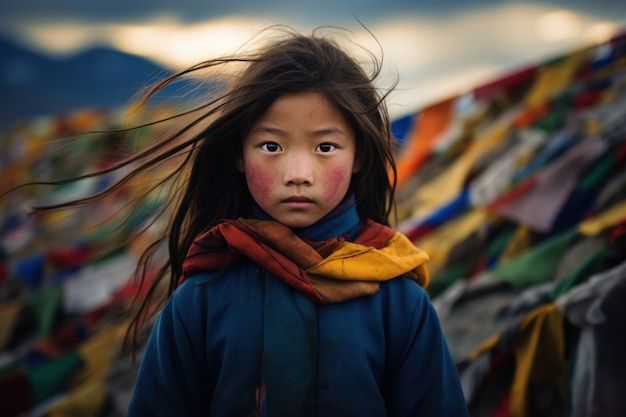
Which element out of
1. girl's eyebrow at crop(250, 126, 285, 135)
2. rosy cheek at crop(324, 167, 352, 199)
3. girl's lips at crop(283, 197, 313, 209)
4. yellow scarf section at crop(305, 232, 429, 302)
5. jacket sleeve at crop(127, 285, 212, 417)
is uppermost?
girl's eyebrow at crop(250, 126, 285, 135)

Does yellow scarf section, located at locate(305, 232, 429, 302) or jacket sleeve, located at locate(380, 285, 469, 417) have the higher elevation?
yellow scarf section, located at locate(305, 232, 429, 302)

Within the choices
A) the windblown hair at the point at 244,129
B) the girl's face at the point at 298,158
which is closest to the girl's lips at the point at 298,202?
the girl's face at the point at 298,158

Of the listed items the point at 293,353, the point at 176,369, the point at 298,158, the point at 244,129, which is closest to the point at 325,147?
the point at 298,158

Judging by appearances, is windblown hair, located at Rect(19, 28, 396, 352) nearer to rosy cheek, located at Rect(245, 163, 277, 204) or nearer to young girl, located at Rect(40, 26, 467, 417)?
young girl, located at Rect(40, 26, 467, 417)

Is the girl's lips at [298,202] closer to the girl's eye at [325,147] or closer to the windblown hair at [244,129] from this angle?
the girl's eye at [325,147]

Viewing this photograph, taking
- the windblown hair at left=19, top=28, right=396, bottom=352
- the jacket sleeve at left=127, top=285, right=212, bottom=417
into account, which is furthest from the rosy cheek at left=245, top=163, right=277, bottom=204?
the jacket sleeve at left=127, top=285, right=212, bottom=417

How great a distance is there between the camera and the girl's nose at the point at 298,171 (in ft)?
4.47

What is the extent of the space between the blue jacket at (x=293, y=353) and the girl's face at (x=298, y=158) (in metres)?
0.09

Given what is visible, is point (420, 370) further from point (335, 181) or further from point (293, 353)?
point (335, 181)

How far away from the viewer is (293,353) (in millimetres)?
1354

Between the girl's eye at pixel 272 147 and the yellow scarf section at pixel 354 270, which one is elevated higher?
the girl's eye at pixel 272 147

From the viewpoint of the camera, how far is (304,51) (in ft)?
4.98

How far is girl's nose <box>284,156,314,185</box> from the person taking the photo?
136cm

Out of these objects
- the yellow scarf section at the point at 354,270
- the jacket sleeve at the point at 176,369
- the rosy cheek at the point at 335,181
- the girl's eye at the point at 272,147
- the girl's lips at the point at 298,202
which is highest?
the girl's eye at the point at 272,147
